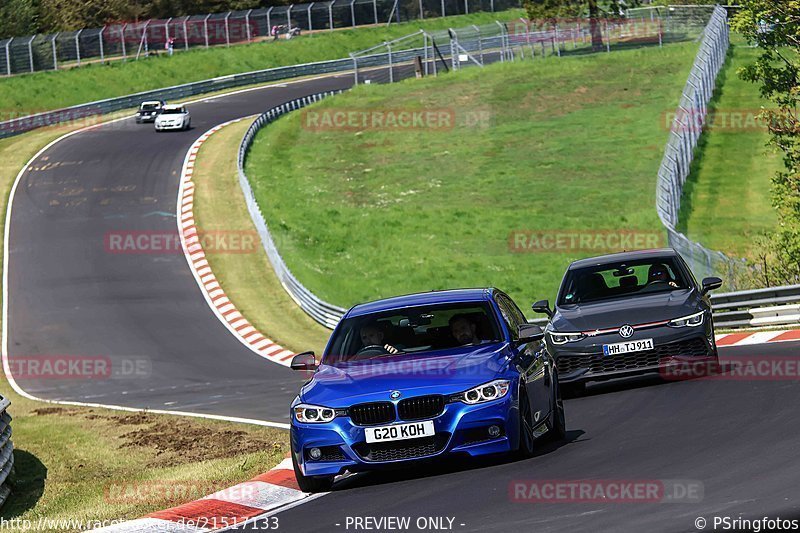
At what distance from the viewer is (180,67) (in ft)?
Result: 267

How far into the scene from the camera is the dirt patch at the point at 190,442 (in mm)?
15320

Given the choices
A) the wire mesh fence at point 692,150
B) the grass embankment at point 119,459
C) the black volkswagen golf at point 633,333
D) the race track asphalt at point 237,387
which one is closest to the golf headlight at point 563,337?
the black volkswagen golf at point 633,333

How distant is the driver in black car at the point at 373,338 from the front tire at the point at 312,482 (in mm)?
1254

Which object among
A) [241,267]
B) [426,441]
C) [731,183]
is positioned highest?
[426,441]

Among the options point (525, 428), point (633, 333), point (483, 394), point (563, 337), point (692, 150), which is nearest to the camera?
point (483, 394)

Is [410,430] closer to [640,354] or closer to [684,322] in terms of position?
[640,354]

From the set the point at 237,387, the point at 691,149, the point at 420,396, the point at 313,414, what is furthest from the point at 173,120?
the point at 420,396

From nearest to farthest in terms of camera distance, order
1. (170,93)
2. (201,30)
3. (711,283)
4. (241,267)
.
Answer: (711,283) → (241,267) → (170,93) → (201,30)

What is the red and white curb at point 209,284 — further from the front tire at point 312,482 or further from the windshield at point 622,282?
the front tire at point 312,482

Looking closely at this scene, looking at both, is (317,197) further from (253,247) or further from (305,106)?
(305,106)

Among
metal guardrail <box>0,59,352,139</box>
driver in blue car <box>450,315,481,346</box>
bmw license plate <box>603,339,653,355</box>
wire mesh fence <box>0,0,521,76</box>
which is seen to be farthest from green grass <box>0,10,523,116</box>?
driver in blue car <box>450,315,481,346</box>

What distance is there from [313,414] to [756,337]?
39.9 feet

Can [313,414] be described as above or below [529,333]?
below

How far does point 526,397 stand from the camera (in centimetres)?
1067
